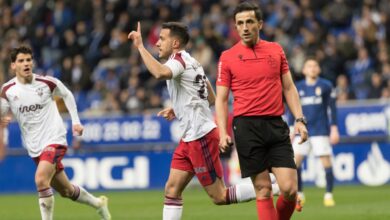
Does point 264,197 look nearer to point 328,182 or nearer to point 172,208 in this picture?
point 172,208

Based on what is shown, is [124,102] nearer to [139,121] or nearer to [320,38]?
[139,121]

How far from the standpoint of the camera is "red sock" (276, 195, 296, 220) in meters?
10.1

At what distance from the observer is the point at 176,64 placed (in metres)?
10.3

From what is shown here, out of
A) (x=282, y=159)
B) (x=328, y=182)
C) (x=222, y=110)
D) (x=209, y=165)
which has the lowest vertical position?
(x=328, y=182)

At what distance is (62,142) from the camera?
12578 mm

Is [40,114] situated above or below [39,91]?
below

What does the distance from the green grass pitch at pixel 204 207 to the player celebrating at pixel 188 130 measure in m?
3.29

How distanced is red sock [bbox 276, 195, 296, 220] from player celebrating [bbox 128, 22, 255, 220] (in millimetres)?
859

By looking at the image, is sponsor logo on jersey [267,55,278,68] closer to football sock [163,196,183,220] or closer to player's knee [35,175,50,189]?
football sock [163,196,183,220]

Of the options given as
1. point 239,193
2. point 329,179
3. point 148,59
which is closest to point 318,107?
point 329,179

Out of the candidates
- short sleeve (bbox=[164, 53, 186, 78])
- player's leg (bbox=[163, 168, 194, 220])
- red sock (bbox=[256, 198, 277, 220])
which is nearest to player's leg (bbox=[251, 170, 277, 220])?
red sock (bbox=[256, 198, 277, 220])

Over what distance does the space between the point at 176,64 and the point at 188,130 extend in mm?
851

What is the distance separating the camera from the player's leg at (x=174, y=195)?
1058 cm

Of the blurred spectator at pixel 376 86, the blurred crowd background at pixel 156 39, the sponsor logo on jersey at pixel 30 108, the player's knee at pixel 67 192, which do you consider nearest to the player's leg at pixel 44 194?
the player's knee at pixel 67 192
